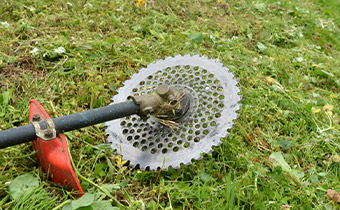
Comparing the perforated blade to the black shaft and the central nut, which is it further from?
the black shaft

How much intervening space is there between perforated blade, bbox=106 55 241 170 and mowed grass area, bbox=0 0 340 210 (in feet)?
0.35

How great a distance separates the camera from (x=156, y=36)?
3754mm

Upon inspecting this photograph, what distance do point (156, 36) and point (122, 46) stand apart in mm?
481

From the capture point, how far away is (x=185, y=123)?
7.75 feet

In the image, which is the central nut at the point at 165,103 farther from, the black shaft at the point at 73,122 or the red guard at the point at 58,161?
the red guard at the point at 58,161

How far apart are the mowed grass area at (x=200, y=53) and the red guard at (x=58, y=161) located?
7 cm

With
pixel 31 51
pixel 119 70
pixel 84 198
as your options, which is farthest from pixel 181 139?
pixel 31 51

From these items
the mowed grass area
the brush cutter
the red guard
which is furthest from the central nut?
the red guard

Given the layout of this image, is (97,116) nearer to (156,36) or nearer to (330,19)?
(156,36)

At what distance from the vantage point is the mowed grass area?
2.09 meters

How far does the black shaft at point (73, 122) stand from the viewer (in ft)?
5.80

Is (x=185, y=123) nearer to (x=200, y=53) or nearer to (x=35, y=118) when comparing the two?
(x=35, y=118)

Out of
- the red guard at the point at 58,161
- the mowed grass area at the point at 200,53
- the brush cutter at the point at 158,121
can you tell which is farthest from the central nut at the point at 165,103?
the red guard at the point at 58,161

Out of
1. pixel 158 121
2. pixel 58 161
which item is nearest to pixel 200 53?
pixel 158 121
